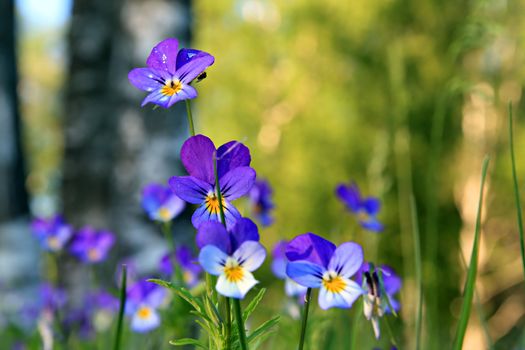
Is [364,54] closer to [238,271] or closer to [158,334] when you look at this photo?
[158,334]

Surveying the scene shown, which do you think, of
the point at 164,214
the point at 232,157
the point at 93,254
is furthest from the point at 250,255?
the point at 93,254

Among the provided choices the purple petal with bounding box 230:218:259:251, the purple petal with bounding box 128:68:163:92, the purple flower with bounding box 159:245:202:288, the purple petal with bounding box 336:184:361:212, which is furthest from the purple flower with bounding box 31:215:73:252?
the purple petal with bounding box 230:218:259:251

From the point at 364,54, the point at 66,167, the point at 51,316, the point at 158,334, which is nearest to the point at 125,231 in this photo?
the point at 51,316

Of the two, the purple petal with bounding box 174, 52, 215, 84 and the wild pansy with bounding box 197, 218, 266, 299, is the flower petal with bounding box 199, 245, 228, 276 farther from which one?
the purple petal with bounding box 174, 52, 215, 84

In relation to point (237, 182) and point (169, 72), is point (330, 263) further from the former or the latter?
point (169, 72)

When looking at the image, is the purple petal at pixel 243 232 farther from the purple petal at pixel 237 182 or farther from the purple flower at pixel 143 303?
the purple flower at pixel 143 303

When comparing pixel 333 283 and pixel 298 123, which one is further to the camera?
pixel 298 123
